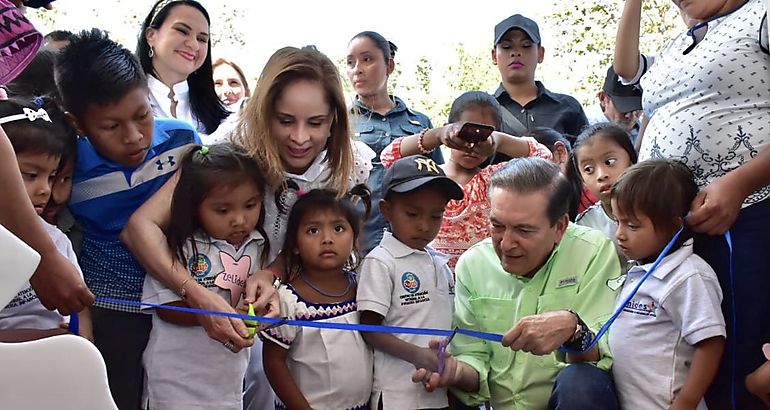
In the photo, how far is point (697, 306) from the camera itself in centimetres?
249

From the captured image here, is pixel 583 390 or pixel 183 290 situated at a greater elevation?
pixel 583 390

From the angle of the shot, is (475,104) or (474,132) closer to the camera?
(474,132)

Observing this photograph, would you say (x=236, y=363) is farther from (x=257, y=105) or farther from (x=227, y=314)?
(x=257, y=105)

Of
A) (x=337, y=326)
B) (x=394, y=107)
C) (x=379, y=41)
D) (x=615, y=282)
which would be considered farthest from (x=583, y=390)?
(x=379, y=41)

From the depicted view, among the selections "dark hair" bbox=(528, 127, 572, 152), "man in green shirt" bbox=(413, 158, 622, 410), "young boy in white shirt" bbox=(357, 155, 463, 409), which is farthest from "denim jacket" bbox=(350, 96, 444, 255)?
"man in green shirt" bbox=(413, 158, 622, 410)

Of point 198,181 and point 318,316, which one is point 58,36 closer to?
point 198,181

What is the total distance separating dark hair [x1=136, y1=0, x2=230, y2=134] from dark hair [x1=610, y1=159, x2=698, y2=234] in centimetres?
193

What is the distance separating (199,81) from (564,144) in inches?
71.9

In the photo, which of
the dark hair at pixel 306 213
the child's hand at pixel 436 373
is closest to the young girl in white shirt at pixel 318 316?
the dark hair at pixel 306 213

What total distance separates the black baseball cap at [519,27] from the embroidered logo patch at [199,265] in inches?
97.0

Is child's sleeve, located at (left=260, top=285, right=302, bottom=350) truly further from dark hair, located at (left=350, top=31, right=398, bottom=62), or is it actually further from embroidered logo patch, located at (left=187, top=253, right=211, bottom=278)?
dark hair, located at (left=350, top=31, right=398, bottom=62)

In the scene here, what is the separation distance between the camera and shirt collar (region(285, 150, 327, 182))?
2.94 meters

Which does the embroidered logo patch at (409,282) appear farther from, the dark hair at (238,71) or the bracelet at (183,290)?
the dark hair at (238,71)

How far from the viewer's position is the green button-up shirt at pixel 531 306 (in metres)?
2.71
